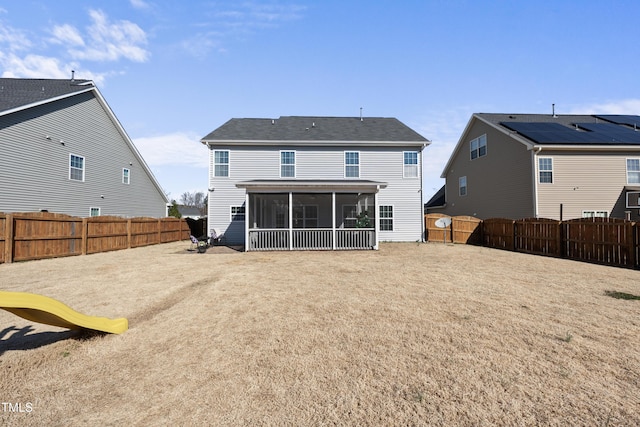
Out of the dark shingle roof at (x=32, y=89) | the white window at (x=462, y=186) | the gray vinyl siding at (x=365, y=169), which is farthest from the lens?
the white window at (x=462, y=186)

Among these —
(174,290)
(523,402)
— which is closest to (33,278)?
(174,290)

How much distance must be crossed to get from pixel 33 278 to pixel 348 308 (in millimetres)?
8755

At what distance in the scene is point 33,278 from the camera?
7.95m

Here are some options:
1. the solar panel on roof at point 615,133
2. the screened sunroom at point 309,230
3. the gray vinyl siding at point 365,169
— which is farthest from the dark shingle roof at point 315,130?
the solar panel on roof at point 615,133

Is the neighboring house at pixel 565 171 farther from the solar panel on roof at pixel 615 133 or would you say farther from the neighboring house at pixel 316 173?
the neighboring house at pixel 316 173

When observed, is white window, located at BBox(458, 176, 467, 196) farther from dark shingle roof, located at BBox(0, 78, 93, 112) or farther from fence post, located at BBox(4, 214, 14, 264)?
dark shingle roof, located at BBox(0, 78, 93, 112)

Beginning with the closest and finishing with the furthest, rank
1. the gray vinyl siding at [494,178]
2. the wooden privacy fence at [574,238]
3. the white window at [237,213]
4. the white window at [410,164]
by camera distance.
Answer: the wooden privacy fence at [574,238] → the gray vinyl siding at [494,178] → the white window at [237,213] → the white window at [410,164]

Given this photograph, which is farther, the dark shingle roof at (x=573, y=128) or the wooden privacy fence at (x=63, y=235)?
the dark shingle roof at (x=573, y=128)

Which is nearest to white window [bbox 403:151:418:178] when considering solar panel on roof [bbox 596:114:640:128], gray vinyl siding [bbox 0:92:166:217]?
solar panel on roof [bbox 596:114:640:128]

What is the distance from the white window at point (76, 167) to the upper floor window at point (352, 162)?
15391 mm

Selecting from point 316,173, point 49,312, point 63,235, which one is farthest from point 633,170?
point 63,235

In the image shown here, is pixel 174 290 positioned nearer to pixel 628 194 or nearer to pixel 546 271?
pixel 546 271

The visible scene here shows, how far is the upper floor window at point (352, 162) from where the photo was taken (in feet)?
58.7

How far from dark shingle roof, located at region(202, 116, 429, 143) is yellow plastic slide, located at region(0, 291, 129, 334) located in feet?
46.9
